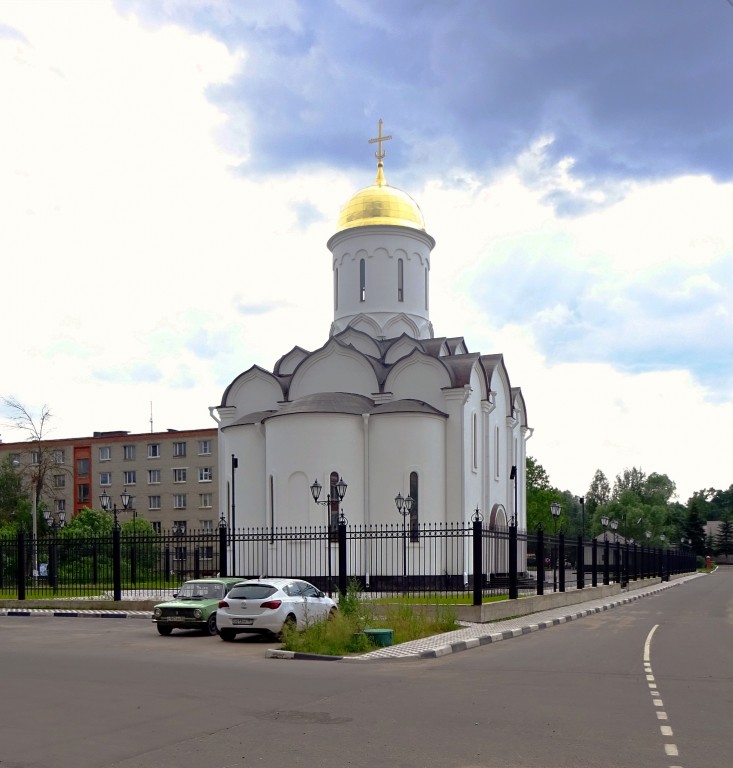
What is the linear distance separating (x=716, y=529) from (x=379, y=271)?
11143 cm

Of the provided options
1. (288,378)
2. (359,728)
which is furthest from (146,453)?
(359,728)

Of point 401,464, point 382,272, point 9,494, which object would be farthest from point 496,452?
point 9,494

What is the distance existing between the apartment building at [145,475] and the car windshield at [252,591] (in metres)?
45.8

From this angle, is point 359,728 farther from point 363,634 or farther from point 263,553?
point 263,553

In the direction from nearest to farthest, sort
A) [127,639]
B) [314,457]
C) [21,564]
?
[127,639]
[21,564]
[314,457]

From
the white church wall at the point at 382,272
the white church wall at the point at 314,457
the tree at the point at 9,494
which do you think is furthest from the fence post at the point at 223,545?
the tree at the point at 9,494

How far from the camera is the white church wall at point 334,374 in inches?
1425

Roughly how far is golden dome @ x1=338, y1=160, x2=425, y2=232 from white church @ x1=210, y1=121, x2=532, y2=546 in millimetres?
57

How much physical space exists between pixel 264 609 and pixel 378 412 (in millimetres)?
17212

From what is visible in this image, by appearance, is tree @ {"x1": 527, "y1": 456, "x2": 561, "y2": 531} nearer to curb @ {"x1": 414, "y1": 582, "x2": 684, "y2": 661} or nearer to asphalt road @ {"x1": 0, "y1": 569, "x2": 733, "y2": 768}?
curb @ {"x1": 414, "y1": 582, "x2": 684, "y2": 661}

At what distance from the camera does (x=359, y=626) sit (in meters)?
15.3

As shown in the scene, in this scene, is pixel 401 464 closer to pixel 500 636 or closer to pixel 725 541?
pixel 500 636

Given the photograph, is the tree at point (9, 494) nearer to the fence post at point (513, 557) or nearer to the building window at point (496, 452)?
the building window at point (496, 452)

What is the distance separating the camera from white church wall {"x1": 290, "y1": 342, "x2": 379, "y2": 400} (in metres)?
36.2
